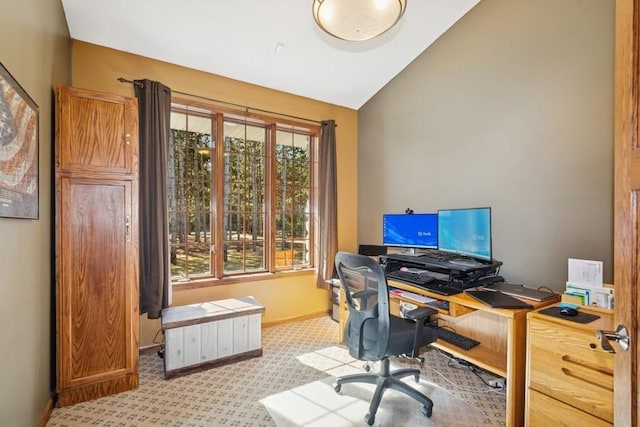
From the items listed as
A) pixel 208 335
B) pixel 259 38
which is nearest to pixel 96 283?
pixel 208 335

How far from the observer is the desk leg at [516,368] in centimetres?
177

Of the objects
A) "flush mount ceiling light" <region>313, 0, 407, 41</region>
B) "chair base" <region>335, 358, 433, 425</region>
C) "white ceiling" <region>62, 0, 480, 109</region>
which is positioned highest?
"white ceiling" <region>62, 0, 480, 109</region>

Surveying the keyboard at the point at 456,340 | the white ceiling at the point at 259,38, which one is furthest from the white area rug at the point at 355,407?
the white ceiling at the point at 259,38

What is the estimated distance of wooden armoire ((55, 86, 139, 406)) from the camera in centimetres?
204

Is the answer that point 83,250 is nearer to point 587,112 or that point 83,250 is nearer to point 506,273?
point 506,273

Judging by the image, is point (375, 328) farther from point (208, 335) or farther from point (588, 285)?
point (208, 335)

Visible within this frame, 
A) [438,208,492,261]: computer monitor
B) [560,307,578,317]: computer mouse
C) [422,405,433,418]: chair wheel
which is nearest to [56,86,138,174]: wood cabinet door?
[438,208,492,261]: computer monitor

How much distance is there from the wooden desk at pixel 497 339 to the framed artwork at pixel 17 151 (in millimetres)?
2354

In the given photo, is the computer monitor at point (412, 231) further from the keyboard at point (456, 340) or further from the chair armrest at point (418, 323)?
the chair armrest at point (418, 323)

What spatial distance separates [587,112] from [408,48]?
1.69 metres

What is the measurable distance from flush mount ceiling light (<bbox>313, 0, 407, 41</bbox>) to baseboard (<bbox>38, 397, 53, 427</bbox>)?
9.47 feet

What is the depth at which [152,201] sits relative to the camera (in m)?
2.72

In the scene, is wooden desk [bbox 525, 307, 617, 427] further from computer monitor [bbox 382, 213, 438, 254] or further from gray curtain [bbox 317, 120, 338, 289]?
gray curtain [bbox 317, 120, 338, 289]

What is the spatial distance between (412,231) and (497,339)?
111cm
